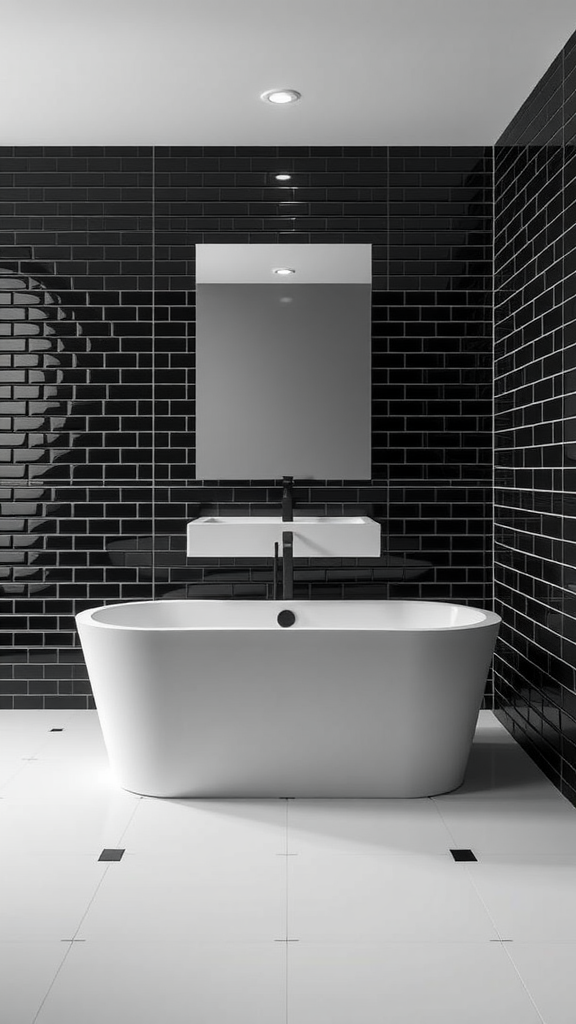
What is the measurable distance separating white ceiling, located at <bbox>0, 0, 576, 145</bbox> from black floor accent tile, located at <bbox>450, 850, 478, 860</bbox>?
3.15m

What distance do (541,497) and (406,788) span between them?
1399 mm

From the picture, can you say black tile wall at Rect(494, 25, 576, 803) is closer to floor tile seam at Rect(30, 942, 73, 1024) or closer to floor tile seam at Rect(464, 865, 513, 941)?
floor tile seam at Rect(464, 865, 513, 941)

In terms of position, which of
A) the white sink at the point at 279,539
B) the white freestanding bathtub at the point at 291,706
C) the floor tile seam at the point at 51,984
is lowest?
the floor tile seam at the point at 51,984

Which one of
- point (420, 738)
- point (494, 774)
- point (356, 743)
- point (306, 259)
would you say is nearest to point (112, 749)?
point (356, 743)

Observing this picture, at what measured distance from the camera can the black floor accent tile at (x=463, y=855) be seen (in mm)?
3414

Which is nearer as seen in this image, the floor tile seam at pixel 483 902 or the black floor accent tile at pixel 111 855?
the floor tile seam at pixel 483 902

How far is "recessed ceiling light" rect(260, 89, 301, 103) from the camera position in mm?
4641

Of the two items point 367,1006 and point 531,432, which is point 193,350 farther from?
point 367,1006

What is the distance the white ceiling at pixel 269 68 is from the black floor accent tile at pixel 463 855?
315 cm

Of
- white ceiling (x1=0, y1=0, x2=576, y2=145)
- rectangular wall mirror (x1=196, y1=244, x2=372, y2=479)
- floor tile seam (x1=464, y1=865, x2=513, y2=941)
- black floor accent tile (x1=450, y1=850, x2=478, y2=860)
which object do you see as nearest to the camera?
floor tile seam (x1=464, y1=865, x2=513, y2=941)

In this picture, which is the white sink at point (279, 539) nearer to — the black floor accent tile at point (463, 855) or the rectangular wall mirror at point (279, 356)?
the rectangular wall mirror at point (279, 356)

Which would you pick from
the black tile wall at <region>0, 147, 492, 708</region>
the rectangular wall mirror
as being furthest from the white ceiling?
the rectangular wall mirror

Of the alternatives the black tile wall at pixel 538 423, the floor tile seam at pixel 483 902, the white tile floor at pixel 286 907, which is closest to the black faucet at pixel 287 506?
the black tile wall at pixel 538 423

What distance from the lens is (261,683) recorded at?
396cm
